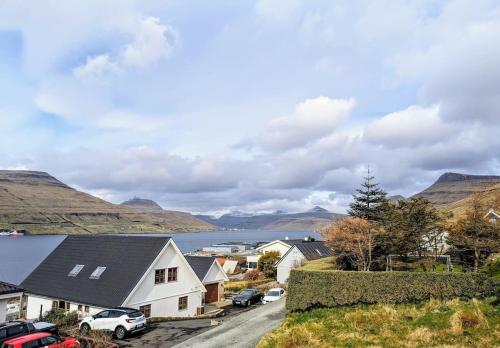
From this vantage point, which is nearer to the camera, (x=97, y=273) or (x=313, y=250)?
(x=97, y=273)

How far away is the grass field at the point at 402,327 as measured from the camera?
51.6 feet

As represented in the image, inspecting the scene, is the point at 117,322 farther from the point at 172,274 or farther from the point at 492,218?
the point at 492,218

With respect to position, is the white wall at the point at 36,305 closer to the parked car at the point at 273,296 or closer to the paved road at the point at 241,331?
the paved road at the point at 241,331

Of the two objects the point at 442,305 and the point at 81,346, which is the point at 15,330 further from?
the point at 442,305

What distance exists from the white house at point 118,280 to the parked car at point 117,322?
2502mm

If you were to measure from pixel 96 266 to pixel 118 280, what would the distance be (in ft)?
15.0

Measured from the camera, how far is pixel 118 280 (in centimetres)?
3195

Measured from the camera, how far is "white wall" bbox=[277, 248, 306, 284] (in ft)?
191

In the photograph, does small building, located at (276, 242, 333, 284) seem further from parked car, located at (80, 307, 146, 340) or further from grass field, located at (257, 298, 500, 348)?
grass field, located at (257, 298, 500, 348)

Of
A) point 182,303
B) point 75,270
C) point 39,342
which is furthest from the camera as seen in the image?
point 75,270

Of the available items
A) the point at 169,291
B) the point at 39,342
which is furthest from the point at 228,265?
the point at 39,342

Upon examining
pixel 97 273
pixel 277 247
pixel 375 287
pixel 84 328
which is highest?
pixel 375 287

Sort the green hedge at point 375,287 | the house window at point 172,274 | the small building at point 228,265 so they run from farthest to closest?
the small building at point 228,265
the house window at point 172,274
the green hedge at point 375,287

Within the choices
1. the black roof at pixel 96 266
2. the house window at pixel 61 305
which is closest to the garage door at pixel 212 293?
the black roof at pixel 96 266
